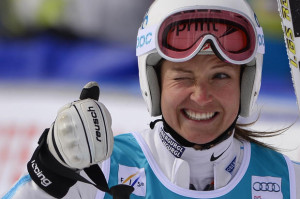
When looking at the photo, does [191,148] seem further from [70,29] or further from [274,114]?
[70,29]

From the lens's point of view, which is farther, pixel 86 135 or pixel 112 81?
pixel 112 81

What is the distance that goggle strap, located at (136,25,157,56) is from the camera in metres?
2.87

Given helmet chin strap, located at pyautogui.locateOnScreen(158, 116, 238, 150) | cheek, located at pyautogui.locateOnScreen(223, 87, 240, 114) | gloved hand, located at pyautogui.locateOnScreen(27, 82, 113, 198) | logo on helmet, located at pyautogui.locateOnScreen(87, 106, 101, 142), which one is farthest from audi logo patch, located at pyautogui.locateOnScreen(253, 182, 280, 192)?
logo on helmet, located at pyautogui.locateOnScreen(87, 106, 101, 142)

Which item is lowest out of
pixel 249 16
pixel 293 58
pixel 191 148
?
pixel 191 148

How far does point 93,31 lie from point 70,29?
270mm

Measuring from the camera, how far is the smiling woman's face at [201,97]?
272cm

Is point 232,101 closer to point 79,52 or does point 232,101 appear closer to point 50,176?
point 50,176

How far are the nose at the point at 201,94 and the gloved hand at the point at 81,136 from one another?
1.48 feet

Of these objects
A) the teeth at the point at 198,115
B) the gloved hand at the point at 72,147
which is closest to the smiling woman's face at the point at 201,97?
the teeth at the point at 198,115

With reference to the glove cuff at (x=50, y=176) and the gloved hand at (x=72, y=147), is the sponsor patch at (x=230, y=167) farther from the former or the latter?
the glove cuff at (x=50, y=176)

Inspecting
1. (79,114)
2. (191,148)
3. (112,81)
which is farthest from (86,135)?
(112,81)

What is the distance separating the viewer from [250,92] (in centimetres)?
297

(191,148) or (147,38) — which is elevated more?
(147,38)

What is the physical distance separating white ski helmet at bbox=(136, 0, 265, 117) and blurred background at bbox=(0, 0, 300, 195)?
2.89 m
